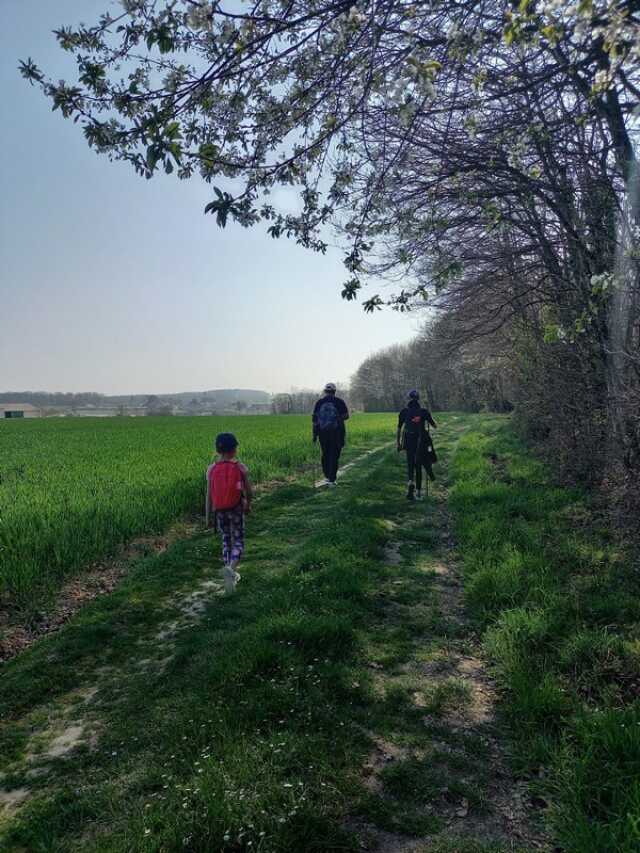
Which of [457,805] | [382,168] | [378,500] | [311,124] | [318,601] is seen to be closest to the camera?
[457,805]

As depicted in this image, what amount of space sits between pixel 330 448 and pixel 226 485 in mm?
6173

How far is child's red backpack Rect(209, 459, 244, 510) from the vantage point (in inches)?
236

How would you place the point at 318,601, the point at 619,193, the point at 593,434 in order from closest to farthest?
the point at 318,601
the point at 619,193
the point at 593,434

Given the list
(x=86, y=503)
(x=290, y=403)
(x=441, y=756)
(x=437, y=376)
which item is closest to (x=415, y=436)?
(x=86, y=503)

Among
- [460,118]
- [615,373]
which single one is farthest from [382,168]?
[615,373]

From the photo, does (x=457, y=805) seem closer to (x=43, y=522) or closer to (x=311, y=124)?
(x=311, y=124)

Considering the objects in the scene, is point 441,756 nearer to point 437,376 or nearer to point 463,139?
point 463,139

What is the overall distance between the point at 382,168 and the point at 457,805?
586cm

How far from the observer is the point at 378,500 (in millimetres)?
10141

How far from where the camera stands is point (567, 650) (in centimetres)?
385

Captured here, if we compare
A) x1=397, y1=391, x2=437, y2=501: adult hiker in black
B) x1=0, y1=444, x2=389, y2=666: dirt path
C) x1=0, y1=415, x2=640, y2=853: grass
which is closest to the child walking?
x1=0, y1=415, x2=640, y2=853: grass

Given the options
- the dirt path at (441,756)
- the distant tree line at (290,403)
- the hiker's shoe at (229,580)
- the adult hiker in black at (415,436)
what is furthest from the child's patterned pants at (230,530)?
the distant tree line at (290,403)

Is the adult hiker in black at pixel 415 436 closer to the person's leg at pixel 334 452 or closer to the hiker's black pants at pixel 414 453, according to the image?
the hiker's black pants at pixel 414 453

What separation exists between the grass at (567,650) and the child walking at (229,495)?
278 cm
